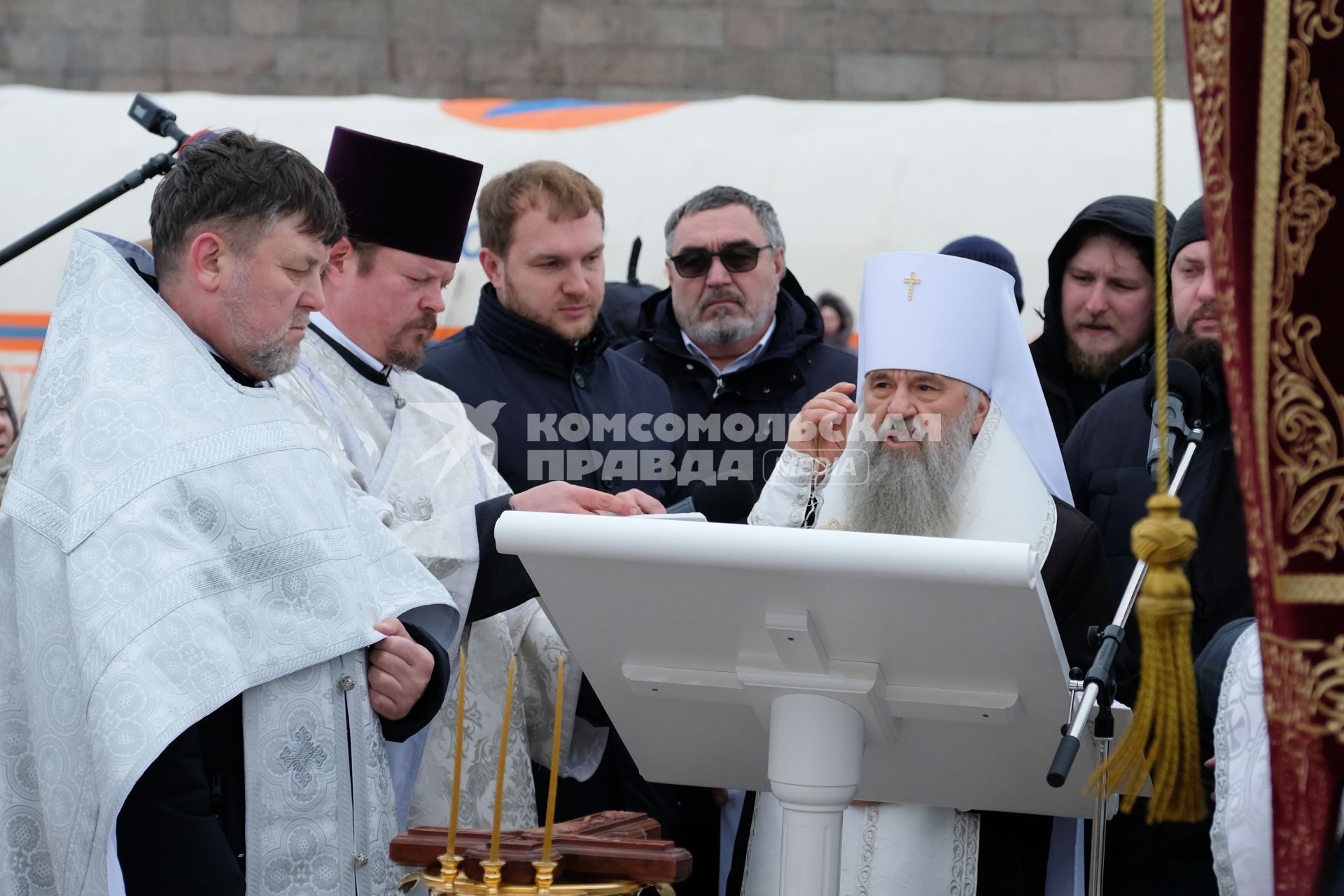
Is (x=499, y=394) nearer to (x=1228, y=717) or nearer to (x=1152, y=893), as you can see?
(x=1152, y=893)

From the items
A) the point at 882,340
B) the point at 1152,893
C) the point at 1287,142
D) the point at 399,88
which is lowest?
the point at 1152,893

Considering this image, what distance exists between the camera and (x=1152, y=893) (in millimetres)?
3525

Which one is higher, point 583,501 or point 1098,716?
point 583,501

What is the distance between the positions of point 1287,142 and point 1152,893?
2380 mm

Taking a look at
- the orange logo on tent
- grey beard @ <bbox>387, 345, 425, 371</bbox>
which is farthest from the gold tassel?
the orange logo on tent

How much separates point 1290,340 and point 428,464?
Answer: 248 centimetres

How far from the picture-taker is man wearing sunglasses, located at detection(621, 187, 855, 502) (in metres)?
5.06

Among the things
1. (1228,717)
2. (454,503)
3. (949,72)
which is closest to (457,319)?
(949,72)

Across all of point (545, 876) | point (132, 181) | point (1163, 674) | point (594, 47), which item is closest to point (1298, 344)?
point (1163, 674)

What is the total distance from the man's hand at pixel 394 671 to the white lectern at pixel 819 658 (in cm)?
44

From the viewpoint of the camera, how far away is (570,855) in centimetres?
240

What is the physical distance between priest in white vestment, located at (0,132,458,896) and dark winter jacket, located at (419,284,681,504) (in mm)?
1390

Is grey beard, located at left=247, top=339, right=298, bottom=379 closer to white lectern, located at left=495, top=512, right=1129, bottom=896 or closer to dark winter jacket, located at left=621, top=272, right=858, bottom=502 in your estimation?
white lectern, located at left=495, top=512, right=1129, bottom=896

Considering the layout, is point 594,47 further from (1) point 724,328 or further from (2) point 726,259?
(1) point 724,328
